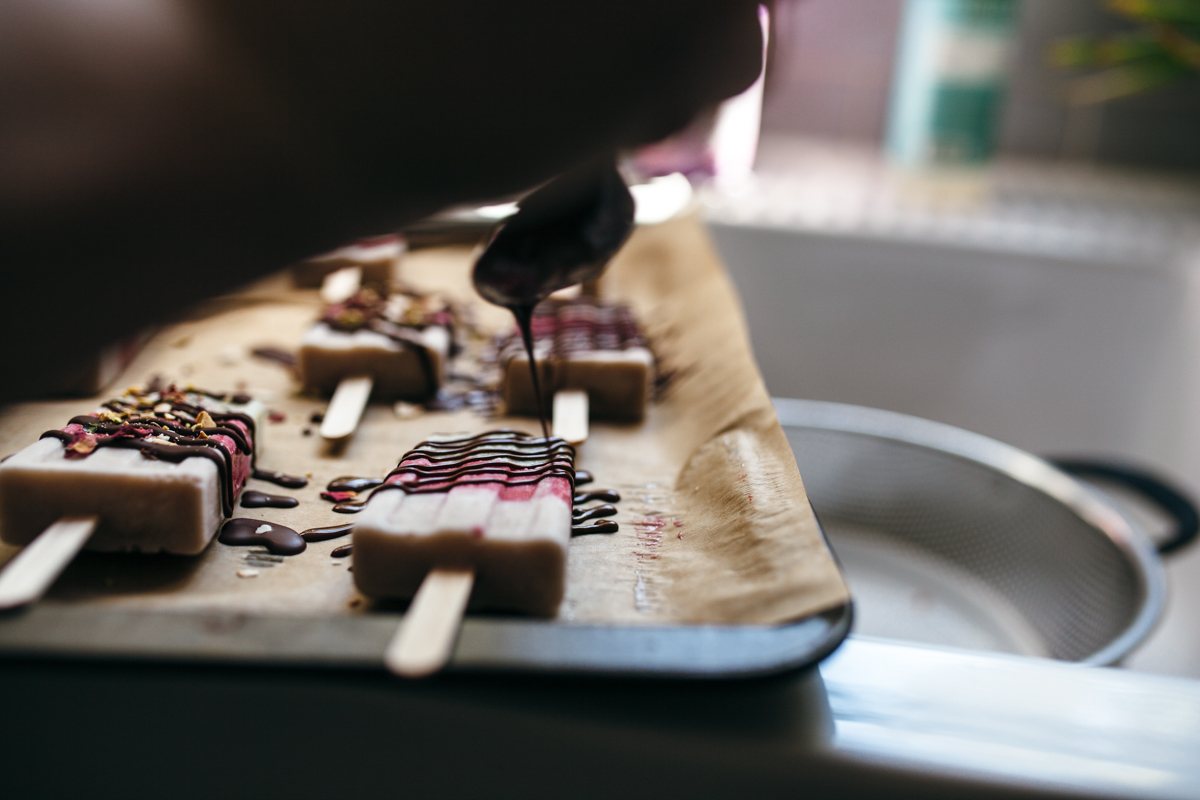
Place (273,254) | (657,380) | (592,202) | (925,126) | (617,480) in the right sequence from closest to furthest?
(273,254)
(592,202)
(617,480)
(657,380)
(925,126)

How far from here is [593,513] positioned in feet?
3.01

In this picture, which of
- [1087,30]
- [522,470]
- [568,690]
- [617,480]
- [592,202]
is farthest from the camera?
[1087,30]

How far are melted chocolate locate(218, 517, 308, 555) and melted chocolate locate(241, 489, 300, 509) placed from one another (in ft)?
0.13

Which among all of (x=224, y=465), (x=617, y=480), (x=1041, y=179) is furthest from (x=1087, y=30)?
(x=224, y=465)

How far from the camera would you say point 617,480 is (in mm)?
1022

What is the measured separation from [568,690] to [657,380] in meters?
0.77

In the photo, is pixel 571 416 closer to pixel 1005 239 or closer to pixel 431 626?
pixel 431 626

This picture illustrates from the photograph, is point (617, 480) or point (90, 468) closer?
point (90, 468)

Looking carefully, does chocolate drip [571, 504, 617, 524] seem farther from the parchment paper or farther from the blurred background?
the blurred background

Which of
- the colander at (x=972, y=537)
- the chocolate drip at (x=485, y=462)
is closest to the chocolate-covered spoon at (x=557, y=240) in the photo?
the chocolate drip at (x=485, y=462)

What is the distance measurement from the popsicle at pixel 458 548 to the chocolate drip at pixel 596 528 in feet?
0.25

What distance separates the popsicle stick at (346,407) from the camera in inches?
42.4

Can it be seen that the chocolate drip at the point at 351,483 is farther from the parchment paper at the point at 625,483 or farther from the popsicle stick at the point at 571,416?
the popsicle stick at the point at 571,416

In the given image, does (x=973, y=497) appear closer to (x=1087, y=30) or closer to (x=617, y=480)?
(x=617, y=480)
